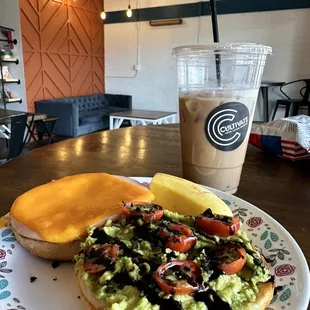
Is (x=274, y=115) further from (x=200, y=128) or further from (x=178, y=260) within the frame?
(x=178, y=260)

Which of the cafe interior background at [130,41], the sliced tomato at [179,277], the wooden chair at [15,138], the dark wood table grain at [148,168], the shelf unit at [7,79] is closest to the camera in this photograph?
the sliced tomato at [179,277]

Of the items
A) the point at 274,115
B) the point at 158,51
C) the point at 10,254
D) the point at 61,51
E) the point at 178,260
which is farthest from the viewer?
the point at 158,51

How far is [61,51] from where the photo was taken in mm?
6539

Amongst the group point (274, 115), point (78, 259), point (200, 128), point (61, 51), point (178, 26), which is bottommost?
point (274, 115)

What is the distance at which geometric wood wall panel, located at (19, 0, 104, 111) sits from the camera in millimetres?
5895

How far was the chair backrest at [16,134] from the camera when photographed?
3.07 meters

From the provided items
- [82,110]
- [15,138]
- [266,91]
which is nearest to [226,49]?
[15,138]

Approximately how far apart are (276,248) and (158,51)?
22.5ft

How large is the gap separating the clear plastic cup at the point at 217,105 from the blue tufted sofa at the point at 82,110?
16.0 feet

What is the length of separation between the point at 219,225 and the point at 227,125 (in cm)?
35

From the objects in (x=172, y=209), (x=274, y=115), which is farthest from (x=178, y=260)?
(x=274, y=115)

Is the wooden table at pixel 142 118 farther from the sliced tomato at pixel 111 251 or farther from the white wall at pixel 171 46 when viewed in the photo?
the sliced tomato at pixel 111 251

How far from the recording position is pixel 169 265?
0.45m

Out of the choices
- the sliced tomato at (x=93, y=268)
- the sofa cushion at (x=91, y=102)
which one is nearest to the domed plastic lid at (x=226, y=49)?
the sliced tomato at (x=93, y=268)
